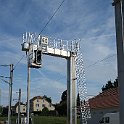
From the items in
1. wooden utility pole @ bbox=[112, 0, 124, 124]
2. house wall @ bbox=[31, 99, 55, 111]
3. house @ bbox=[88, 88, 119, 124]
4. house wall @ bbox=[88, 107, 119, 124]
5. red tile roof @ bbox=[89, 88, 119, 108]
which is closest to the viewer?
wooden utility pole @ bbox=[112, 0, 124, 124]

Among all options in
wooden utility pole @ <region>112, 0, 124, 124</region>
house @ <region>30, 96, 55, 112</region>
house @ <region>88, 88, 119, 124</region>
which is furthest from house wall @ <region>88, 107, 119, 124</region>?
house @ <region>30, 96, 55, 112</region>

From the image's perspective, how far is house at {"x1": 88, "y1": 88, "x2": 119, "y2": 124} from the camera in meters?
49.0

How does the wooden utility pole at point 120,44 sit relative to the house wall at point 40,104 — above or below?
below

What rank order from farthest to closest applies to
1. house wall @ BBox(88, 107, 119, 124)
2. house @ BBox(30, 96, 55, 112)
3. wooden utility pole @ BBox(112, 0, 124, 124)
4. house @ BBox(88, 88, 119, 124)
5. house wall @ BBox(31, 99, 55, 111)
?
1. house wall @ BBox(31, 99, 55, 111)
2. house @ BBox(30, 96, 55, 112)
3. house @ BBox(88, 88, 119, 124)
4. house wall @ BBox(88, 107, 119, 124)
5. wooden utility pole @ BBox(112, 0, 124, 124)

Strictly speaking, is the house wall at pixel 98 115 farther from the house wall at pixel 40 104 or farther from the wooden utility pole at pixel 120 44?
the house wall at pixel 40 104

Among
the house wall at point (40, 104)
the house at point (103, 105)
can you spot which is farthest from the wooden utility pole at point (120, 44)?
the house wall at point (40, 104)

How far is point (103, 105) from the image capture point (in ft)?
174

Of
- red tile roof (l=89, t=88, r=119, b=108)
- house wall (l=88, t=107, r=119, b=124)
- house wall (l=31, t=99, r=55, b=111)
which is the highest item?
house wall (l=31, t=99, r=55, b=111)

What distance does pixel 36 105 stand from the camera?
170 m

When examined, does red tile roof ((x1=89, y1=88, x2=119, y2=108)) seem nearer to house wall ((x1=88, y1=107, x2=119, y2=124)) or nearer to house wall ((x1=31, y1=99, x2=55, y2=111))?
house wall ((x1=88, y1=107, x2=119, y2=124))

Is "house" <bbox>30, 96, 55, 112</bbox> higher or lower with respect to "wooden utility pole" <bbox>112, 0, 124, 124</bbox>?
higher

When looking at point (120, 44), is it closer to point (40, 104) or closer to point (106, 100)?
point (106, 100)

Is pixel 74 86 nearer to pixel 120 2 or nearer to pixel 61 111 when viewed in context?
pixel 120 2

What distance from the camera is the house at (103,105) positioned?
A: 161 feet
